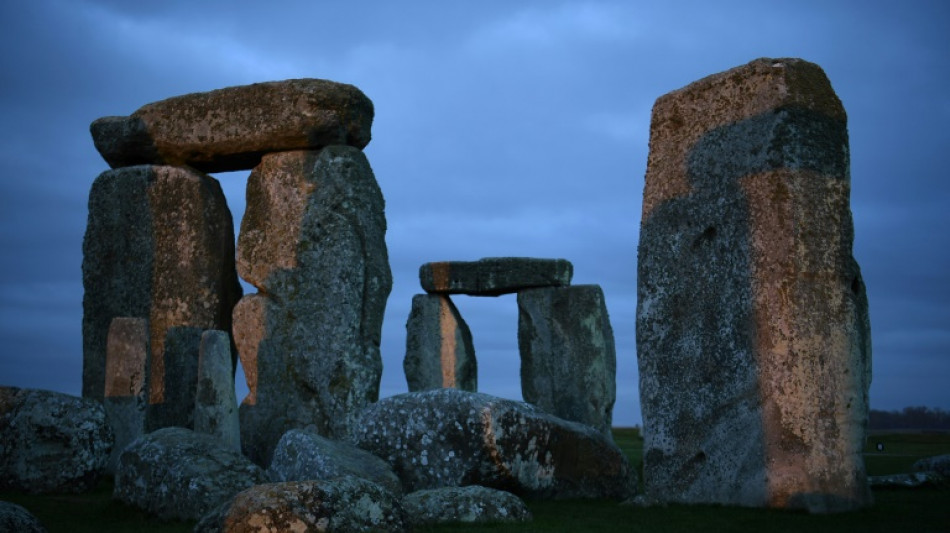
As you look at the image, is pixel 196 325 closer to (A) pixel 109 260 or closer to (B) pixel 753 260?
(A) pixel 109 260

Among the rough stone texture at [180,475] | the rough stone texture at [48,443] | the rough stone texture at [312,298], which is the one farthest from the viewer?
the rough stone texture at [312,298]

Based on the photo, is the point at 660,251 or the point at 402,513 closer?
the point at 402,513

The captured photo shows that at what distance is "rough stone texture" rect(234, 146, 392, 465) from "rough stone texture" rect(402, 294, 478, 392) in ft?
19.3

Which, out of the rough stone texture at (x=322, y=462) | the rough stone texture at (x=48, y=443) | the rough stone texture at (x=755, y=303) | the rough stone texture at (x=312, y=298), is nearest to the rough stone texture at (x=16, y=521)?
the rough stone texture at (x=322, y=462)

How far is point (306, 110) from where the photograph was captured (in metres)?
13.7

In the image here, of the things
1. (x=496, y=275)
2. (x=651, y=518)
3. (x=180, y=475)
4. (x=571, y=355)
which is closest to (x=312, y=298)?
(x=180, y=475)

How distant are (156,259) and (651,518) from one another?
30.2 ft

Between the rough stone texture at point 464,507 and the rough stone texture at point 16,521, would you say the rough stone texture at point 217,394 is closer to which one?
the rough stone texture at point 464,507

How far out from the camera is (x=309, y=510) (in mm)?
5977

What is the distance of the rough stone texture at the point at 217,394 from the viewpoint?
11.4 metres

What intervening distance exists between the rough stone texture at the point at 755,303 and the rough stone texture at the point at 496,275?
412 inches

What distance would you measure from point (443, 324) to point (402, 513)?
43.9ft

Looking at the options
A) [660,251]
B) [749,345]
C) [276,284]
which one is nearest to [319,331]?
[276,284]

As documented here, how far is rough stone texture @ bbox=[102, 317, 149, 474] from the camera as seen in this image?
11.9 meters
